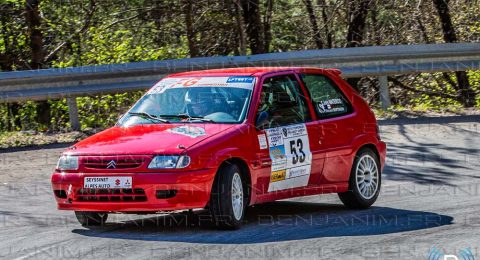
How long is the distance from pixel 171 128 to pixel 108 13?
1224cm

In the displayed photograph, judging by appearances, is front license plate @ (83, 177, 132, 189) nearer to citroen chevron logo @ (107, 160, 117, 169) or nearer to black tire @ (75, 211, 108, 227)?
citroen chevron logo @ (107, 160, 117, 169)

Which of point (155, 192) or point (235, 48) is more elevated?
point (235, 48)

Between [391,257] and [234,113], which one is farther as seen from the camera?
[234,113]

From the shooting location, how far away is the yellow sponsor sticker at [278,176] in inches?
Answer: 339

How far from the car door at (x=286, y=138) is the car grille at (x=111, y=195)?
114 cm

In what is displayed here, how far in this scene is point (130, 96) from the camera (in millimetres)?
17641

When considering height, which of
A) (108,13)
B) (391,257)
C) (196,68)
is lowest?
(391,257)

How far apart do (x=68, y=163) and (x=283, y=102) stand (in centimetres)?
213

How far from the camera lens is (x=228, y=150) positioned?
8.06 m

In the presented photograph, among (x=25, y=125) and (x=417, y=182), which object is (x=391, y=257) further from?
(x=25, y=125)

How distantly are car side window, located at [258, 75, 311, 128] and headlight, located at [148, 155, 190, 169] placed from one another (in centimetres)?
114

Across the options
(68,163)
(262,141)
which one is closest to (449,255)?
(262,141)

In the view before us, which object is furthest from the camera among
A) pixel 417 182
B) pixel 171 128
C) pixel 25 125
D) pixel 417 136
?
pixel 25 125

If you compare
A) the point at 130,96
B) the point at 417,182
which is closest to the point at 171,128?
the point at 417,182
